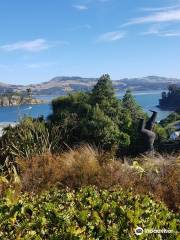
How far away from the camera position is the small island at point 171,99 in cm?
15014

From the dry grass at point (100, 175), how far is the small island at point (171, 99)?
139855mm

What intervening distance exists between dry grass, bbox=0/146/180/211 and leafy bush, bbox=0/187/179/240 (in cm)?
A: 148

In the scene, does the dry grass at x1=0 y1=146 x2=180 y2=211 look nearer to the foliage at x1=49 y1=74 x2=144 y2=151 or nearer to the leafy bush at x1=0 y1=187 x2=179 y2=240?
the leafy bush at x1=0 y1=187 x2=179 y2=240

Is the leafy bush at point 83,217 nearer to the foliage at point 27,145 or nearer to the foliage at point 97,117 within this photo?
the foliage at point 27,145

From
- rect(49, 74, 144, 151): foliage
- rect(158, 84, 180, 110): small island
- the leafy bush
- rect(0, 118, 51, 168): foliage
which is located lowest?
rect(158, 84, 180, 110): small island

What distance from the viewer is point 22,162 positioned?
8.22 metres

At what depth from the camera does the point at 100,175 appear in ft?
23.2

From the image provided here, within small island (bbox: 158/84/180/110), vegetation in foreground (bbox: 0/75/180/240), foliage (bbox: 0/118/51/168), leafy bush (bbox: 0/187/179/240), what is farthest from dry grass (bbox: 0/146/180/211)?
small island (bbox: 158/84/180/110)

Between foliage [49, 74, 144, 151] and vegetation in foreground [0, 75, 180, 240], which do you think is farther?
foliage [49, 74, 144, 151]

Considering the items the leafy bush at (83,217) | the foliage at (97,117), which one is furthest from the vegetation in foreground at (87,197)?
the foliage at (97,117)

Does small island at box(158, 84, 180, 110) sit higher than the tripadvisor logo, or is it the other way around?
the tripadvisor logo

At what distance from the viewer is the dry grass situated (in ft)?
21.5

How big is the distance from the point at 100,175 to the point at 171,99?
152765 mm

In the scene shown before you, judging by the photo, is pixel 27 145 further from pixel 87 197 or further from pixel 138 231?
pixel 138 231
